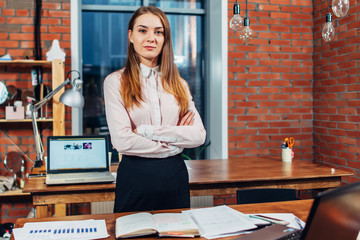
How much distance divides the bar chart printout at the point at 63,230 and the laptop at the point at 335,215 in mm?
782

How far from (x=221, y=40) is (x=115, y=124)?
7.68 ft

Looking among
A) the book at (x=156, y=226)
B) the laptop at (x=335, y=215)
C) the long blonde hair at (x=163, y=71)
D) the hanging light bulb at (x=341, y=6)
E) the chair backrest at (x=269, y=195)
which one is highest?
the hanging light bulb at (x=341, y=6)

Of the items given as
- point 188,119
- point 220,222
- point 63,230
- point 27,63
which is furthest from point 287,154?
point 27,63

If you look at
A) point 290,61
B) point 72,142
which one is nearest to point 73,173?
point 72,142

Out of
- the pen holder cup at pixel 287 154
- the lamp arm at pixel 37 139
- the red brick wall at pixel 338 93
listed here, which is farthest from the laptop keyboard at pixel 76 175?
the red brick wall at pixel 338 93

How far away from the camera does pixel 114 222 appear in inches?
61.1

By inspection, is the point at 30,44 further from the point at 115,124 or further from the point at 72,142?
the point at 115,124

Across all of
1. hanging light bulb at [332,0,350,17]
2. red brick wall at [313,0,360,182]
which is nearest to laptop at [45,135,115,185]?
hanging light bulb at [332,0,350,17]

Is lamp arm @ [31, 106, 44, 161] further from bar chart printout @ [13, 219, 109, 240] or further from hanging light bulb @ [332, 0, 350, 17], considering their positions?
hanging light bulb @ [332, 0, 350, 17]

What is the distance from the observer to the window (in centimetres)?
392

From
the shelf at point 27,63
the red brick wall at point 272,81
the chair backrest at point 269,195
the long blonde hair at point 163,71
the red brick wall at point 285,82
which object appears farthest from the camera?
the red brick wall at point 272,81

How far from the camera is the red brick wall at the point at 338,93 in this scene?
343cm

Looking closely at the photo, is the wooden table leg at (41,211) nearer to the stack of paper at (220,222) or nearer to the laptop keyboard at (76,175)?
the laptop keyboard at (76,175)

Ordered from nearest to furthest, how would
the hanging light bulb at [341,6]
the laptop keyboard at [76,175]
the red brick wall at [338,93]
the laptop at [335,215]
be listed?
1. the laptop at [335,215]
2. the hanging light bulb at [341,6]
3. the laptop keyboard at [76,175]
4. the red brick wall at [338,93]
